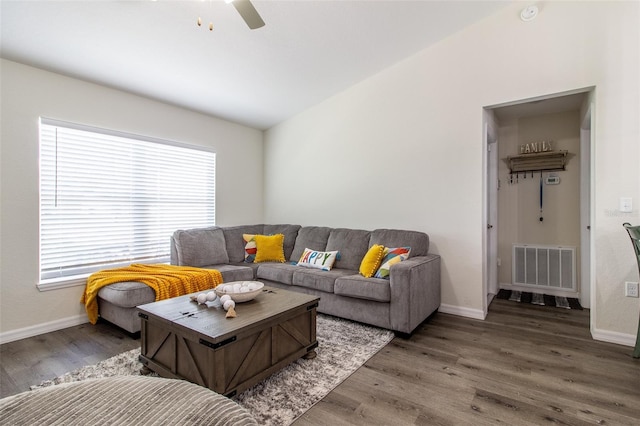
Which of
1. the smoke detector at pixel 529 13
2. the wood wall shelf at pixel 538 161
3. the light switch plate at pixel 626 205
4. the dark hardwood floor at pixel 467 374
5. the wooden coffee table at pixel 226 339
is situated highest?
the smoke detector at pixel 529 13

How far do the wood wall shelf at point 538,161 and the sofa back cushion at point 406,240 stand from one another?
1923 millimetres

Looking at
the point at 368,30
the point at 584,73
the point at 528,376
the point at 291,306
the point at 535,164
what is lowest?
the point at 528,376

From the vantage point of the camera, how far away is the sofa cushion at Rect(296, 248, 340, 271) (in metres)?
3.61

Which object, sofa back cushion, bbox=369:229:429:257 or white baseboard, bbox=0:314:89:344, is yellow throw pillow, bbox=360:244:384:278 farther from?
white baseboard, bbox=0:314:89:344

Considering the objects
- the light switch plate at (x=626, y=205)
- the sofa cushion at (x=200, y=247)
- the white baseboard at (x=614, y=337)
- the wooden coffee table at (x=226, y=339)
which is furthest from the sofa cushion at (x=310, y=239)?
the light switch plate at (x=626, y=205)

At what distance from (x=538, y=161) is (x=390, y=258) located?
2.65 m

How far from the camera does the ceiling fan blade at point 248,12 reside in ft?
6.15

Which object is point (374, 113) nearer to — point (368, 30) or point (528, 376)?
point (368, 30)

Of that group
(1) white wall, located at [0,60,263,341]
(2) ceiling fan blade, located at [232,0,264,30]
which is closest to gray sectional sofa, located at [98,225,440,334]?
(1) white wall, located at [0,60,263,341]

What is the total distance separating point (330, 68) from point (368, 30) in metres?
0.70

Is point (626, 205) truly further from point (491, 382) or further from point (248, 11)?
point (248, 11)

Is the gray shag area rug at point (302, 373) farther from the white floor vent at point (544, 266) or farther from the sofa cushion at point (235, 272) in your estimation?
the white floor vent at point (544, 266)

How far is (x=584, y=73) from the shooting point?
2803 millimetres

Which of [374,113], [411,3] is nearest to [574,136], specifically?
[374,113]
